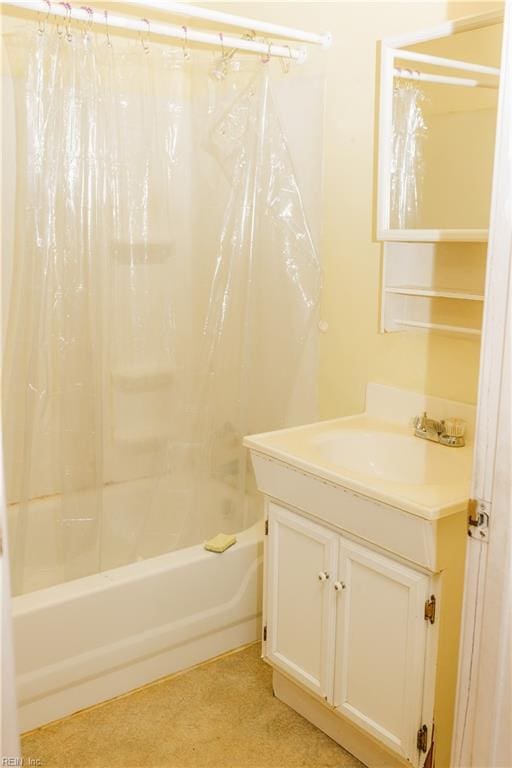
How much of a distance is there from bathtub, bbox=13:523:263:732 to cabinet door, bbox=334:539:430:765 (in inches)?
21.9

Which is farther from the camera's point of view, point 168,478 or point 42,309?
point 168,478

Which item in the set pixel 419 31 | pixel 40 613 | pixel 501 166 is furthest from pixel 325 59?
pixel 40 613

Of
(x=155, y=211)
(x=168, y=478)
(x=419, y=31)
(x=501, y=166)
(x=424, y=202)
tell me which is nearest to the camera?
(x=501, y=166)

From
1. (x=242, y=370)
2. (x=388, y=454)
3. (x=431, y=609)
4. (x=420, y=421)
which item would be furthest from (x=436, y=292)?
(x=431, y=609)

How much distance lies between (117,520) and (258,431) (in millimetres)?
577

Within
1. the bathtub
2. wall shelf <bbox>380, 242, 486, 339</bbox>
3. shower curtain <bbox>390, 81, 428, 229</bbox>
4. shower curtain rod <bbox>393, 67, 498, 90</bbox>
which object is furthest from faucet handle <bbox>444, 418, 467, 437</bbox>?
shower curtain rod <bbox>393, 67, 498, 90</bbox>

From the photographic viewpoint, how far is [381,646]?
1.81m

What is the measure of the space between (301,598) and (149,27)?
1.67m

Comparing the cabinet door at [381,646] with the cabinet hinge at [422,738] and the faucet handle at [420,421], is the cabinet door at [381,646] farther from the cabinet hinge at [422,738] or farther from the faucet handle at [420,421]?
the faucet handle at [420,421]

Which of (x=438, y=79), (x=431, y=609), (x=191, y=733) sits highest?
(x=438, y=79)

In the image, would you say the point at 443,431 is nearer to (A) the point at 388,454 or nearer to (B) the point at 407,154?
(A) the point at 388,454

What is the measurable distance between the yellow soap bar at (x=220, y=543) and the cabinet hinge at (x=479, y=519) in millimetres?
1187

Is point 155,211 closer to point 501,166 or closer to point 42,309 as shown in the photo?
point 42,309

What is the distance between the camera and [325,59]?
2.43 m
